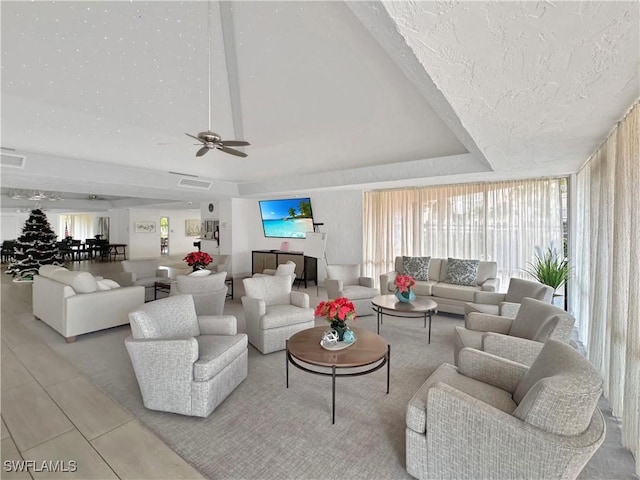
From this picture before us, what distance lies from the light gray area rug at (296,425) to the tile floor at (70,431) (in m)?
0.11

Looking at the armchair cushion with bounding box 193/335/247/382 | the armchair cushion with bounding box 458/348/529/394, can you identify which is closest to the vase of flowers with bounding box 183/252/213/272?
the armchair cushion with bounding box 193/335/247/382

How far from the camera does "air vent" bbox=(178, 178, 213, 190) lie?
7098mm

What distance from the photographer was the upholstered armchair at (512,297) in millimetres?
3596

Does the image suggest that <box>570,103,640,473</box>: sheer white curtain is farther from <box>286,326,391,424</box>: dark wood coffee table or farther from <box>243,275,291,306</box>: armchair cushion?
<box>243,275,291,306</box>: armchair cushion

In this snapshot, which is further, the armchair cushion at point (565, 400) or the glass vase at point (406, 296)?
the glass vase at point (406, 296)

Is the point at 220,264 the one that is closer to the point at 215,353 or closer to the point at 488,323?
the point at 215,353

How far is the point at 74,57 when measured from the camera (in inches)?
120

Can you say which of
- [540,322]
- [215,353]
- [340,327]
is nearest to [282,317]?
[340,327]

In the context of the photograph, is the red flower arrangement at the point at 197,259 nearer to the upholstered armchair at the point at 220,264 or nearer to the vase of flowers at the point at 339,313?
the upholstered armchair at the point at 220,264

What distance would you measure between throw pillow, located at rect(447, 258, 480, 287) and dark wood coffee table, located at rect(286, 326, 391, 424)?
3198 mm

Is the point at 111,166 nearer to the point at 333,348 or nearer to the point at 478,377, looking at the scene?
the point at 333,348

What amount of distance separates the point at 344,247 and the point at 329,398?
527 centimetres

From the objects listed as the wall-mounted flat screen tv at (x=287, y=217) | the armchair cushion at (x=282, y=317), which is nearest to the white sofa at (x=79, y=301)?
the armchair cushion at (x=282, y=317)

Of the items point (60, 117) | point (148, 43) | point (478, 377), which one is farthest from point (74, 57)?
point (478, 377)
